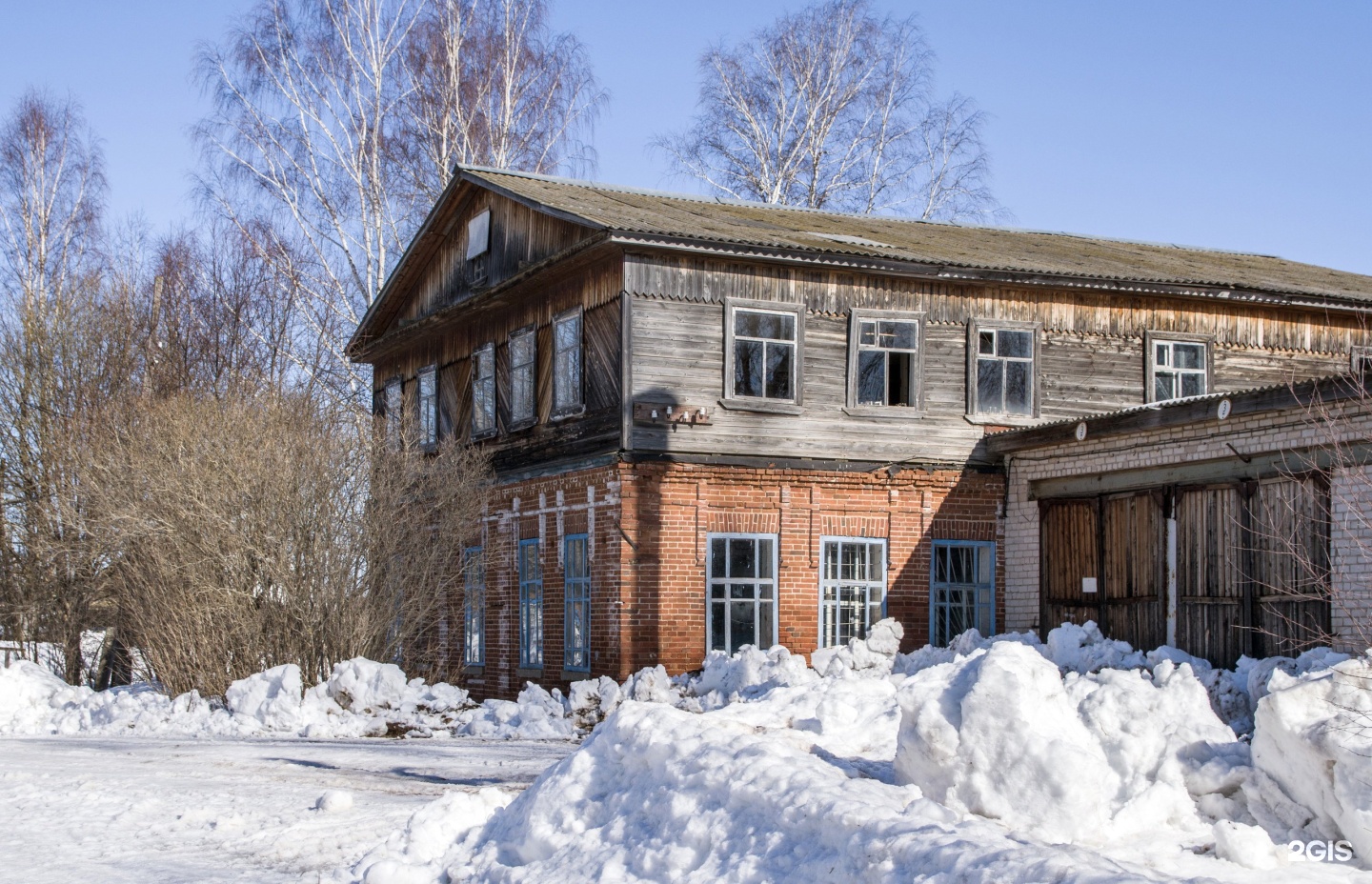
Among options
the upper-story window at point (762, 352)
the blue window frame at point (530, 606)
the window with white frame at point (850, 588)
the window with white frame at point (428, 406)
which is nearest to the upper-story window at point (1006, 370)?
the window with white frame at point (850, 588)

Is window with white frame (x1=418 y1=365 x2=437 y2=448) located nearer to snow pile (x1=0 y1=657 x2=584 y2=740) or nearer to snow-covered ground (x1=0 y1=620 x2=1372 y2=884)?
snow pile (x1=0 y1=657 x2=584 y2=740)

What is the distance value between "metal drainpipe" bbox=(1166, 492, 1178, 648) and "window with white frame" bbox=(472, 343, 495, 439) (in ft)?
34.0

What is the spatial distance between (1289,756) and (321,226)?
90.4ft

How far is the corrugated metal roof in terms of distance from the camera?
2027cm

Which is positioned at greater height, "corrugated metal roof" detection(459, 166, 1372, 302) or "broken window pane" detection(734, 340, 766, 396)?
"corrugated metal roof" detection(459, 166, 1372, 302)

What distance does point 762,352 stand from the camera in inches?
787

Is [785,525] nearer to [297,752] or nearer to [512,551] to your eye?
[512,551]

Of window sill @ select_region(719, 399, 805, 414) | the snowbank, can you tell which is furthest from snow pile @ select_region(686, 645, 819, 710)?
the snowbank

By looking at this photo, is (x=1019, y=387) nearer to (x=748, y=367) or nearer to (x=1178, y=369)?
(x=1178, y=369)

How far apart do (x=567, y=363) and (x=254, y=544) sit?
509 centimetres

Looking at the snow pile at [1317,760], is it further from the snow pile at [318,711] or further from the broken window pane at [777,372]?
the broken window pane at [777,372]

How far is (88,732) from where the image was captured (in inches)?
686

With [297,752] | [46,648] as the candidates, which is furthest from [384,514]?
[46,648]

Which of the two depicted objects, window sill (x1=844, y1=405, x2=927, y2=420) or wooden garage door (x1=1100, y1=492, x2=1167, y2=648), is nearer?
wooden garage door (x1=1100, y1=492, x2=1167, y2=648)
